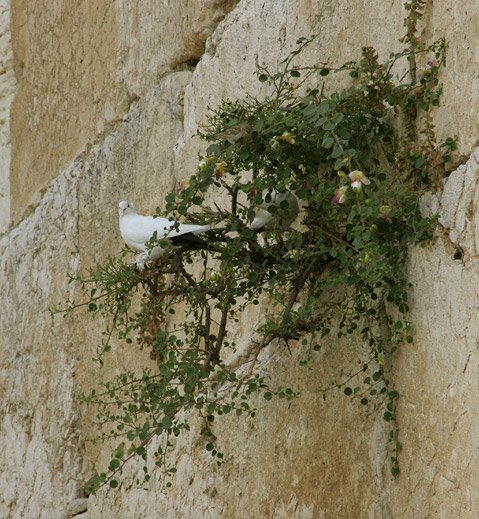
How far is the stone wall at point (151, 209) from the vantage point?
7.74ft

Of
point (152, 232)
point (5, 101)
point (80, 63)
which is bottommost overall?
point (152, 232)

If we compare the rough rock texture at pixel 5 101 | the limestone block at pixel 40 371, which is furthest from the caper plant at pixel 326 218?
the rough rock texture at pixel 5 101

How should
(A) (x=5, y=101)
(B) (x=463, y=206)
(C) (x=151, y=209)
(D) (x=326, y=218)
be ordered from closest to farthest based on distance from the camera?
(B) (x=463, y=206)
(D) (x=326, y=218)
(C) (x=151, y=209)
(A) (x=5, y=101)

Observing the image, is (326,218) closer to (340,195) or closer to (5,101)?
(340,195)

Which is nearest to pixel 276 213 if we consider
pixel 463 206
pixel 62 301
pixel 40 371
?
pixel 463 206

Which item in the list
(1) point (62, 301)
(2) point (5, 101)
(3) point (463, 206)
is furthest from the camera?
(2) point (5, 101)

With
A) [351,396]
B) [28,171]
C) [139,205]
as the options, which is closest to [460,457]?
[351,396]

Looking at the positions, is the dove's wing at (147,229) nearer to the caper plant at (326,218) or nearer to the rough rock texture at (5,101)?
the caper plant at (326,218)

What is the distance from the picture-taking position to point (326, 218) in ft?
8.55

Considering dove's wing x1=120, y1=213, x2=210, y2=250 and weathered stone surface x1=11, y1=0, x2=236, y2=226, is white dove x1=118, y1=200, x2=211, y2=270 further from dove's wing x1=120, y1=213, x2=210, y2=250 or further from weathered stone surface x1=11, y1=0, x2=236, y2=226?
weathered stone surface x1=11, y1=0, x2=236, y2=226

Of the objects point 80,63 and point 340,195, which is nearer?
point 340,195

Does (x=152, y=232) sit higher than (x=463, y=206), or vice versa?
(x=152, y=232)

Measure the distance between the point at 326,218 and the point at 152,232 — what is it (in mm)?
390

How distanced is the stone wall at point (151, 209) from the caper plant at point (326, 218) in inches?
1.8
